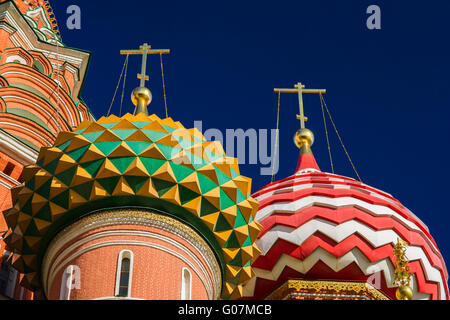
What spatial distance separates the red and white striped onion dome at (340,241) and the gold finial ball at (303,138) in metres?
3.57

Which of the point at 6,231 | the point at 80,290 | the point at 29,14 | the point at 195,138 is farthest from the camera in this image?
the point at 29,14

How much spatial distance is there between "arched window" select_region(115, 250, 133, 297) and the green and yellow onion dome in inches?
38.8

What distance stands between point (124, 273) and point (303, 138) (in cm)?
1032

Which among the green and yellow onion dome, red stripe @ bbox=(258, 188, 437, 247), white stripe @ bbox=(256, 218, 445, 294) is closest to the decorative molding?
white stripe @ bbox=(256, 218, 445, 294)

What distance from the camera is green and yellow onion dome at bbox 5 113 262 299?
1359 cm

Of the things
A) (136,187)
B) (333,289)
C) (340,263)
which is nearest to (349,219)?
(340,263)

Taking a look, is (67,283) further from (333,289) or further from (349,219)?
(349,219)

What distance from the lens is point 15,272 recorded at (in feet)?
54.9

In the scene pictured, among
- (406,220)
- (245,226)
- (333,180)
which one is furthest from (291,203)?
(245,226)

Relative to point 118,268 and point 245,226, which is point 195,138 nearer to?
point 245,226

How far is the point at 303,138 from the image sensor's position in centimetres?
2223

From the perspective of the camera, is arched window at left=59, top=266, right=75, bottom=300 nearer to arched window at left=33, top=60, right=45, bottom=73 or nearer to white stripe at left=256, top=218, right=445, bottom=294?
white stripe at left=256, top=218, right=445, bottom=294

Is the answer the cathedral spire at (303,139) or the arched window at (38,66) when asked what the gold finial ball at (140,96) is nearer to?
the cathedral spire at (303,139)
